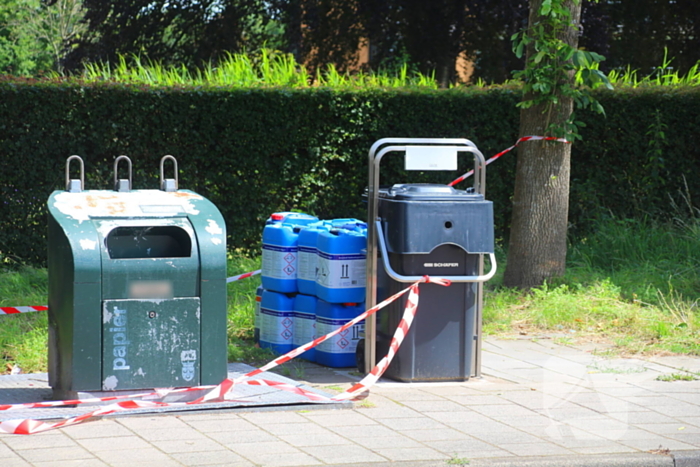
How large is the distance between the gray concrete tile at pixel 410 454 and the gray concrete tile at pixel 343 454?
0.05 m

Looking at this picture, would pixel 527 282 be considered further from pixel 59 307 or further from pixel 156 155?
pixel 59 307

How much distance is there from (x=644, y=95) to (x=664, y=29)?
8671 millimetres

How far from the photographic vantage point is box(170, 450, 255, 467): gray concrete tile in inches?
152

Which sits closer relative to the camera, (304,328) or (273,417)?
(273,417)

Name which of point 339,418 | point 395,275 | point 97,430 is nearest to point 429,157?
point 395,275

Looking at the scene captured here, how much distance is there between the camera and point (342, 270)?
18.9 ft

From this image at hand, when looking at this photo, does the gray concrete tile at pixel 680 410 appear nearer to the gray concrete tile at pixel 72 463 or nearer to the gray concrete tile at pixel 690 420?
the gray concrete tile at pixel 690 420

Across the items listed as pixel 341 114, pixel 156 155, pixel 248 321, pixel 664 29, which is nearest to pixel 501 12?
pixel 664 29

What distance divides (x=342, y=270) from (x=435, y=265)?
68 centimetres

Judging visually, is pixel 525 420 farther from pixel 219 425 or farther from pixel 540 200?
pixel 540 200

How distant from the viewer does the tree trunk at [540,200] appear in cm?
812

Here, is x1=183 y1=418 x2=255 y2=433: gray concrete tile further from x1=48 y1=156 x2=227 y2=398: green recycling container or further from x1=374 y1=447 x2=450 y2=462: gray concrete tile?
x1=374 y1=447 x2=450 y2=462: gray concrete tile

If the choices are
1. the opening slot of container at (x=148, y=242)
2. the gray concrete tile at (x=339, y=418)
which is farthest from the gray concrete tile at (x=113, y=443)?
the opening slot of container at (x=148, y=242)

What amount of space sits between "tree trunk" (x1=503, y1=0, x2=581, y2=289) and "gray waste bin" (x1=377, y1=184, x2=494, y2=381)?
9.34 ft
